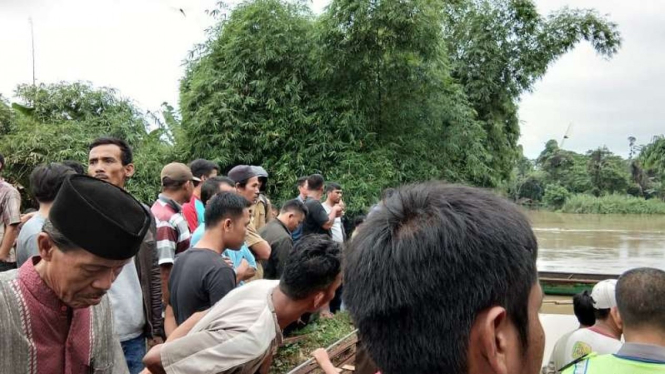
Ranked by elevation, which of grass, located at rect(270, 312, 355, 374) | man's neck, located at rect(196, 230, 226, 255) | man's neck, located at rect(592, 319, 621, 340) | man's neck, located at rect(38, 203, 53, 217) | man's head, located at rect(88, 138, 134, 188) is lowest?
grass, located at rect(270, 312, 355, 374)

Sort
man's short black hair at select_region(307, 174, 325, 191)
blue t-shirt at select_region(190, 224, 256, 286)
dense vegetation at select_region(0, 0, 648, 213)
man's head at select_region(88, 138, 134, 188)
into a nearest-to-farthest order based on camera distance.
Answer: man's head at select_region(88, 138, 134, 188) → blue t-shirt at select_region(190, 224, 256, 286) → man's short black hair at select_region(307, 174, 325, 191) → dense vegetation at select_region(0, 0, 648, 213)

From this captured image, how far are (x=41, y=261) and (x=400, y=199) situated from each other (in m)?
1.28

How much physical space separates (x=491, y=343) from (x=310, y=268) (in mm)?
1269

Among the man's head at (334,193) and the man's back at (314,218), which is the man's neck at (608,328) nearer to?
the man's back at (314,218)

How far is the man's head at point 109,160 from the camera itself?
3207 mm

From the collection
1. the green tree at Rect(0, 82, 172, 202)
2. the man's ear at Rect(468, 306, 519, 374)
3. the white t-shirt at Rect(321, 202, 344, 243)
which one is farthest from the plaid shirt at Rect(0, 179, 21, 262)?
the man's ear at Rect(468, 306, 519, 374)

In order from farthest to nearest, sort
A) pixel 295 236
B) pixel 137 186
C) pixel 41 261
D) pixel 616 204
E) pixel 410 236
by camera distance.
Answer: pixel 616 204
pixel 137 186
pixel 295 236
pixel 41 261
pixel 410 236

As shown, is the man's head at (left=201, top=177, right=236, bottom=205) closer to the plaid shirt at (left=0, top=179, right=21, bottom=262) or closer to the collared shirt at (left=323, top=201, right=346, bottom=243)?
the plaid shirt at (left=0, top=179, right=21, bottom=262)

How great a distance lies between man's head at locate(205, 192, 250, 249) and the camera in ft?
10.3

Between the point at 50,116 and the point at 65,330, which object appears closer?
the point at 65,330

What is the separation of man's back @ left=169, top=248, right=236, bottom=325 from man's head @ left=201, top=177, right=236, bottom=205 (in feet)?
4.44

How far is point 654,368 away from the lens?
1.92 meters

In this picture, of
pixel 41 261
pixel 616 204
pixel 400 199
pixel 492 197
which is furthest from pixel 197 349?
pixel 616 204

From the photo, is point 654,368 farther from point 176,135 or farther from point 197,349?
point 176,135
